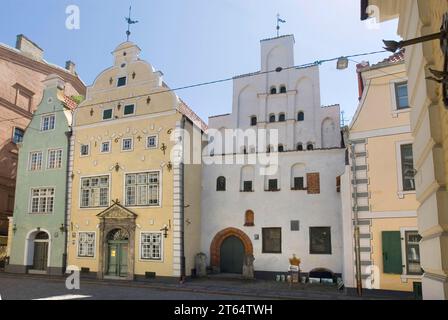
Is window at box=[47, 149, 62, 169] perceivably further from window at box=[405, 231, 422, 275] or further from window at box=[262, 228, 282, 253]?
window at box=[405, 231, 422, 275]

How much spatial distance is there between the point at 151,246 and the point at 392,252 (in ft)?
41.7

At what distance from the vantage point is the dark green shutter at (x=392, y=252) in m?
15.6

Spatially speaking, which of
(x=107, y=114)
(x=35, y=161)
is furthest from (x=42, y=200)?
(x=107, y=114)

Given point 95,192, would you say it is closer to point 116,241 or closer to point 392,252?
point 116,241

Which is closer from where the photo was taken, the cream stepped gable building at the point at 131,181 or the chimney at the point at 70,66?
the cream stepped gable building at the point at 131,181

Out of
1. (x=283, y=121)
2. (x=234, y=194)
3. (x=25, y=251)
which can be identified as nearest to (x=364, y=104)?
(x=283, y=121)

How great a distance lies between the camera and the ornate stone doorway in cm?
2297

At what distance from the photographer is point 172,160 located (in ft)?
73.9

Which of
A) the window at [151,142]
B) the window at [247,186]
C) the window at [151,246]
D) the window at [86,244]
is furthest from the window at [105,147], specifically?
the window at [247,186]

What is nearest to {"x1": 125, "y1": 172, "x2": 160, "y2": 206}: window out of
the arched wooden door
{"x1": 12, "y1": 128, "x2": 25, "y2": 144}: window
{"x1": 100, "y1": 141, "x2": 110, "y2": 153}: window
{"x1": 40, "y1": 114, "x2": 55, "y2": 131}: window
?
{"x1": 100, "y1": 141, "x2": 110, "y2": 153}: window

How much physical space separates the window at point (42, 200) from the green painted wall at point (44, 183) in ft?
0.93

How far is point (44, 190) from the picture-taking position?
26422mm

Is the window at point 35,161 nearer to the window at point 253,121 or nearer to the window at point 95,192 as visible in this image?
the window at point 95,192

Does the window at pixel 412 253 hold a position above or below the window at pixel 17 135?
below
